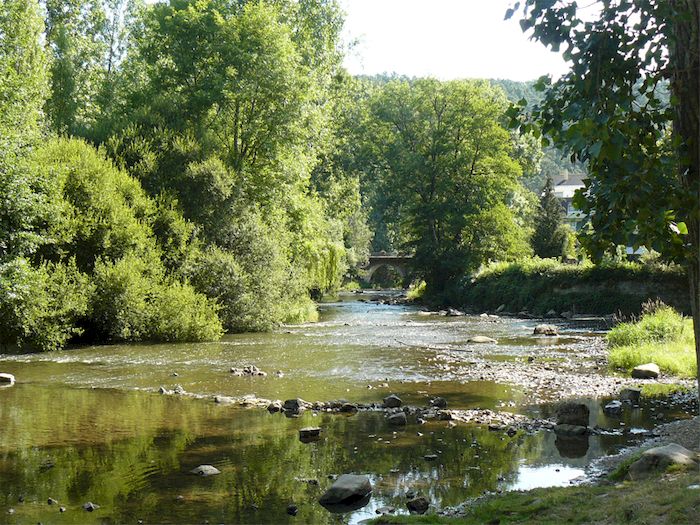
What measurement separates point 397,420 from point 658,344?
11167mm

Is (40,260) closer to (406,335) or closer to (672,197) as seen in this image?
(406,335)

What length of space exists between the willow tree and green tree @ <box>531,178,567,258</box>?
53473 mm

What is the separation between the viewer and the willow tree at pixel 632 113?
6312mm

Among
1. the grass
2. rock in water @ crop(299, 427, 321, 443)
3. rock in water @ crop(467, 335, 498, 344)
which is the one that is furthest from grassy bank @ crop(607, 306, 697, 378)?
the grass

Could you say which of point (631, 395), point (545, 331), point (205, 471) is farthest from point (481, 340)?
point (205, 471)

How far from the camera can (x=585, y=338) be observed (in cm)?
2850

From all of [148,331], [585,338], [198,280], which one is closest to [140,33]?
[198,280]

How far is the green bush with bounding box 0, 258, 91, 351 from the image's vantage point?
2280cm

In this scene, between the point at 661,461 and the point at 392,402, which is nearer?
the point at 661,461

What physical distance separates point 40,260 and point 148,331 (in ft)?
15.0

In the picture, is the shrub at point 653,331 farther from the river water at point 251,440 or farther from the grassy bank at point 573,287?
the grassy bank at point 573,287

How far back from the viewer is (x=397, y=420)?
512 inches

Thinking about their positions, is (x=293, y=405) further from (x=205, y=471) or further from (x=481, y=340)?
(x=481, y=340)

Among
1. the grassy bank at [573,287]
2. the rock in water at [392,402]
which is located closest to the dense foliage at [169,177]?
the grassy bank at [573,287]
